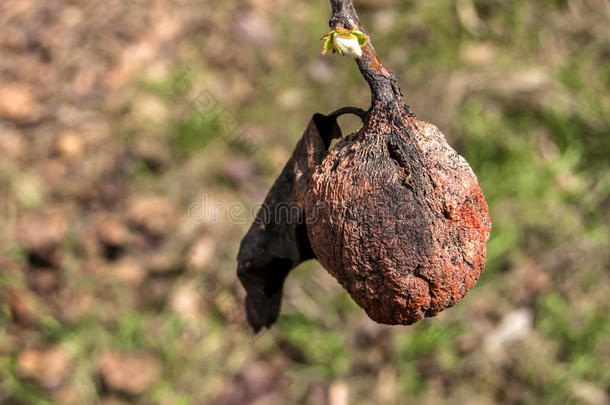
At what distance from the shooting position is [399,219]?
2.52 ft

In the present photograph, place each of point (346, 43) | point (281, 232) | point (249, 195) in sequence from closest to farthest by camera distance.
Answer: point (346, 43), point (281, 232), point (249, 195)

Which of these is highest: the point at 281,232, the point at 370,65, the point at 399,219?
the point at 370,65

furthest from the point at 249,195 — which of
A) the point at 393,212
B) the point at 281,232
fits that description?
the point at 393,212

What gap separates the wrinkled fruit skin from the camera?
77 cm

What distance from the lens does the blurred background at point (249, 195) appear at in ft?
7.41

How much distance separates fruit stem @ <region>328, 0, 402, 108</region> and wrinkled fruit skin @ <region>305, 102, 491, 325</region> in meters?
0.02

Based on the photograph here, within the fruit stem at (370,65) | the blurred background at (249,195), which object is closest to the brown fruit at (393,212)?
the fruit stem at (370,65)

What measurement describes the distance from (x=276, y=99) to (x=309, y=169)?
1862mm

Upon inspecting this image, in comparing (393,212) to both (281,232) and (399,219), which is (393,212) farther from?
(281,232)

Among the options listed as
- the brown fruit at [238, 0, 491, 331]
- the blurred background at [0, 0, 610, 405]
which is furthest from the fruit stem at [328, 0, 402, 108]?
the blurred background at [0, 0, 610, 405]

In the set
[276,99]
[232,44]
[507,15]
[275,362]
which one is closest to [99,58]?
[232,44]

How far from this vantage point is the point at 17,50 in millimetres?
2758

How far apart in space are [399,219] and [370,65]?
0.65 ft

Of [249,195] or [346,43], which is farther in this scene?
[249,195]
